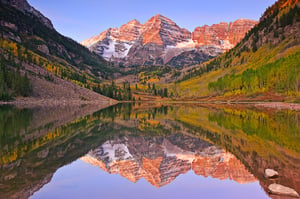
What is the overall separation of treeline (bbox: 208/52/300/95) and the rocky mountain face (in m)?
112

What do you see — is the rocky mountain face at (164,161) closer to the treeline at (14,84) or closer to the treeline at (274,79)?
the treeline at (274,79)

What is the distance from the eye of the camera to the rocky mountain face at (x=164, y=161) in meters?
19.6

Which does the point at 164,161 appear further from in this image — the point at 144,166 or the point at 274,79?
the point at 274,79

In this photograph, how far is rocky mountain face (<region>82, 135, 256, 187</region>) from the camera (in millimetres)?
19578

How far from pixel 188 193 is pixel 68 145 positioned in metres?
18.2

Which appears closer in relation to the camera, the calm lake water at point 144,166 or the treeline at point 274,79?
the calm lake water at point 144,166

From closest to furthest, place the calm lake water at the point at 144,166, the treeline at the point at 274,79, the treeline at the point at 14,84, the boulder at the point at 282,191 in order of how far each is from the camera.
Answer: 1. the boulder at the point at 282,191
2. the calm lake water at the point at 144,166
3. the treeline at the point at 274,79
4. the treeline at the point at 14,84

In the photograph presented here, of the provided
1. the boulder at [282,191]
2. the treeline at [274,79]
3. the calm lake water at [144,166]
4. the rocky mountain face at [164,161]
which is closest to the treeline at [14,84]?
the calm lake water at [144,166]

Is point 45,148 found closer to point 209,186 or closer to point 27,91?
point 209,186

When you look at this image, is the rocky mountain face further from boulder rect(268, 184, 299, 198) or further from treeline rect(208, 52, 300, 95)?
treeline rect(208, 52, 300, 95)

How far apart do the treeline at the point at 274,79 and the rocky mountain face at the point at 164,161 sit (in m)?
112

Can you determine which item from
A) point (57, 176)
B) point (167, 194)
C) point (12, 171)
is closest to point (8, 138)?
point (12, 171)

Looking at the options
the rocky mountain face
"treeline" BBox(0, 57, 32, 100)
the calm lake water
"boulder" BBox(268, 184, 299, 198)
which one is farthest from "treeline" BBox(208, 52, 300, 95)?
"treeline" BBox(0, 57, 32, 100)

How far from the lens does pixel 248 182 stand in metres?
17.5
